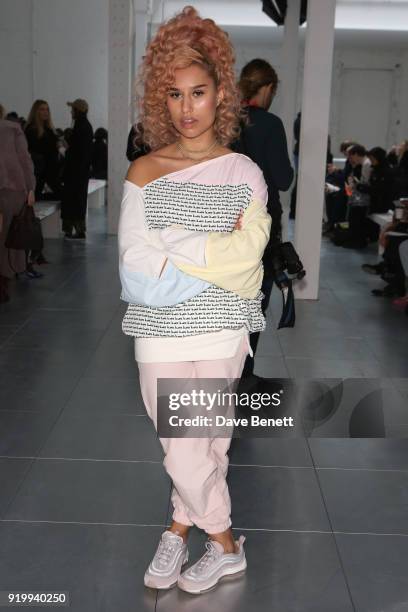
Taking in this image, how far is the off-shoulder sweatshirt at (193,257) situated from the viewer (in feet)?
6.77

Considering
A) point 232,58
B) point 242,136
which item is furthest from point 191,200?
point 242,136

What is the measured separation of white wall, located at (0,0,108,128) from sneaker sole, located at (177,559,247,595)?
48.7 feet

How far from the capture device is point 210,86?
2152mm

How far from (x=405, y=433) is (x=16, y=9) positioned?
14543 millimetres

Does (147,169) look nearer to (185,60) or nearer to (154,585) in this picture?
(185,60)

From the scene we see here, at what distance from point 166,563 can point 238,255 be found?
0.99 meters

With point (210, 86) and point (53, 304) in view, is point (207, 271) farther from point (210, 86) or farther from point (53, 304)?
point (53, 304)

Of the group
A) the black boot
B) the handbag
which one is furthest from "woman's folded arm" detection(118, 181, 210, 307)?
the handbag

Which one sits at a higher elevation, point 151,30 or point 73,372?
point 151,30

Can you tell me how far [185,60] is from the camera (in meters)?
2.10

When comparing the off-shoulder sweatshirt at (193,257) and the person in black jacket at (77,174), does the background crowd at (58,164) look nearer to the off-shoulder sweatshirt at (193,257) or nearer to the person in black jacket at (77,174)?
the person in black jacket at (77,174)
